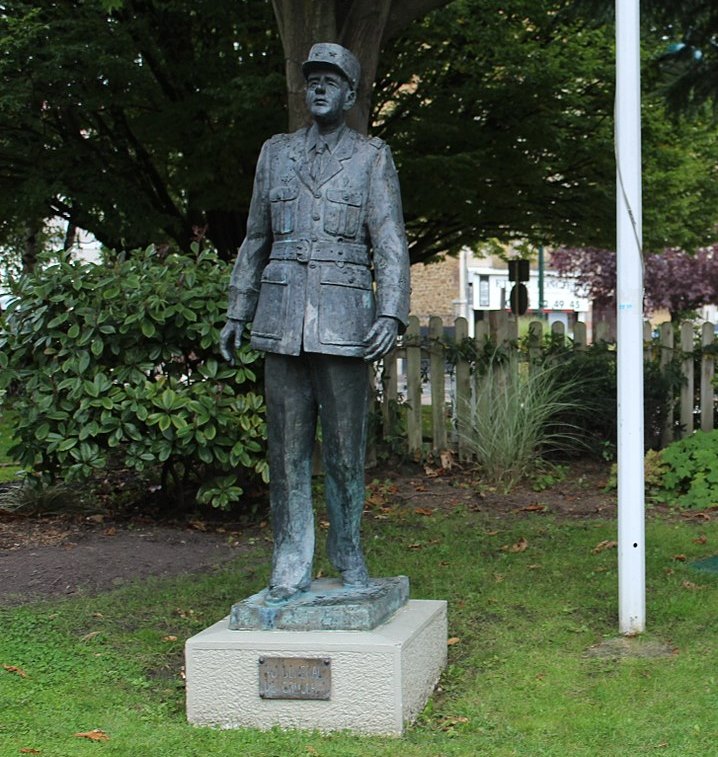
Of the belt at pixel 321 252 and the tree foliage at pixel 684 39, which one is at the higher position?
the tree foliage at pixel 684 39

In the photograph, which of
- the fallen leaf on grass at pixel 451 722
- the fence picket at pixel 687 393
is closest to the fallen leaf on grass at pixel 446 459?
the fence picket at pixel 687 393

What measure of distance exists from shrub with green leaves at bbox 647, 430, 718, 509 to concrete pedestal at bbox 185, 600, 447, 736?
5404mm

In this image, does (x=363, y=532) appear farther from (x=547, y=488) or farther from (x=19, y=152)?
(x=19, y=152)

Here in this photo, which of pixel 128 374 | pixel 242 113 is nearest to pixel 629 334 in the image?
pixel 128 374

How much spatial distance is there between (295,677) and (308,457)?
1059 mm

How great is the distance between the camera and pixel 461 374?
12.0m

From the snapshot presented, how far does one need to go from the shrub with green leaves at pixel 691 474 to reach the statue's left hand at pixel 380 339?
546cm

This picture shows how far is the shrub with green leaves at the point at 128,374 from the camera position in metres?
8.18

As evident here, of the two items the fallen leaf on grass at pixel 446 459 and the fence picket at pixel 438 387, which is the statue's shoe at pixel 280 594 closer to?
the fallen leaf on grass at pixel 446 459

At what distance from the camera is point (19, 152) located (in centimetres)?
1398

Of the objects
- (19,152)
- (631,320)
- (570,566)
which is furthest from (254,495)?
(19,152)

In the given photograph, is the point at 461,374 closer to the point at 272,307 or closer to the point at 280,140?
the point at 280,140

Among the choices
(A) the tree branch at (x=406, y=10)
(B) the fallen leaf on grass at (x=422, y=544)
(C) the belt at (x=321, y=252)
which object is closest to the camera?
(C) the belt at (x=321, y=252)

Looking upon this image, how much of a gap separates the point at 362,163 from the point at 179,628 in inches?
110
